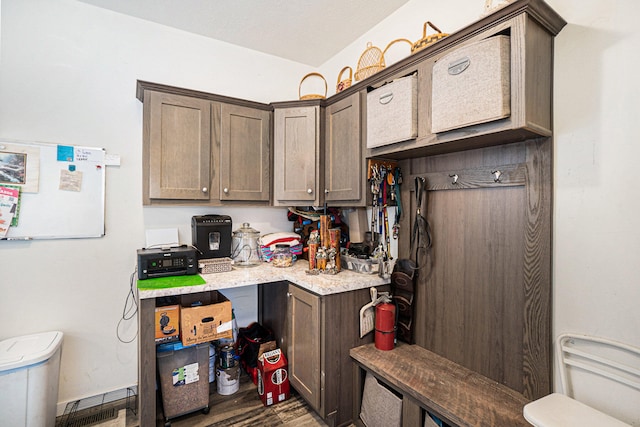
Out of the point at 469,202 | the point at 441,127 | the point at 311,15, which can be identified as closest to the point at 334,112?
the point at 311,15

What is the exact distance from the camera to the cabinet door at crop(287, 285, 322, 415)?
1907 millimetres

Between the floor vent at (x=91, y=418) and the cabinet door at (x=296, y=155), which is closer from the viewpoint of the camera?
the floor vent at (x=91, y=418)

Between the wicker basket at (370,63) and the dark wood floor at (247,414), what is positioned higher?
the wicker basket at (370,63)

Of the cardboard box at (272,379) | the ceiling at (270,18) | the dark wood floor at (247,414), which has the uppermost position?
the ceiling at (270,18)

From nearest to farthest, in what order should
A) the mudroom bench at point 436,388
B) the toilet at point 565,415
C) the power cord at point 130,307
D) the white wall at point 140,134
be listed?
1. the toilet at point 565,415
2. the white wall at point 140,134
3. the mudroom bench at point 436,388
4. the power cord at point 130,307

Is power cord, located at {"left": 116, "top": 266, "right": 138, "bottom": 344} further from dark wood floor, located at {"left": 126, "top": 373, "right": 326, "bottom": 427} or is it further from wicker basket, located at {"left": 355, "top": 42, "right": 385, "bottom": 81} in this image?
wicker basket, located at {"left": 355, "top": 42, "right": 385, "bottom": 81}

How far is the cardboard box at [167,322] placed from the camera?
1811 millimetres

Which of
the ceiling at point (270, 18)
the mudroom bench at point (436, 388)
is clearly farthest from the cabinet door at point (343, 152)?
the mudroom bench at point (436, 388)

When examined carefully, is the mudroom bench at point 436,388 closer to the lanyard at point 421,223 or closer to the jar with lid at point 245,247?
the lanyard at point 421,223

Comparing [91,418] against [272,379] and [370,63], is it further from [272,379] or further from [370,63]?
[370,63]

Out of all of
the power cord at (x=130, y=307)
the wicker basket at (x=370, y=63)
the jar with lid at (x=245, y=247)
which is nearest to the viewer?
the wicker basket at (x=370, y=63)

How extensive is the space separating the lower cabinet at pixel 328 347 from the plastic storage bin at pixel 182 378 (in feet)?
2.15

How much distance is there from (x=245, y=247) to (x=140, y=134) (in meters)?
1.21

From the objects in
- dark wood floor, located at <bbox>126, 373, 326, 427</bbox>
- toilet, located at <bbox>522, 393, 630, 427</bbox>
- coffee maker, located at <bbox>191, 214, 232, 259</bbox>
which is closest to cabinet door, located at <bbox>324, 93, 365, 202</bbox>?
coffee maker, located at <bbox>191, 214, 232, 259</bbox>
